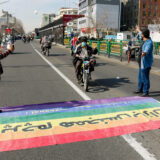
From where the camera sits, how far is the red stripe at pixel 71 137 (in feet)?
12.4

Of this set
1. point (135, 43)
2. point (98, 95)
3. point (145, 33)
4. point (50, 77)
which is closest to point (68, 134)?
point (98, 95)

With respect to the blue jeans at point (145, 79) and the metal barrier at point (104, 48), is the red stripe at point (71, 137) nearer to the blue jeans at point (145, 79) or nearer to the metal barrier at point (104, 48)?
the blue jeans at point (145, 79)

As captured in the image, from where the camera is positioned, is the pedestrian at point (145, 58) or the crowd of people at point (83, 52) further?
the crowd of people at point (83, 52)

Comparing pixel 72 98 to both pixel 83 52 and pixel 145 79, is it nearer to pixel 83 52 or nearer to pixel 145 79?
pixel 83 52

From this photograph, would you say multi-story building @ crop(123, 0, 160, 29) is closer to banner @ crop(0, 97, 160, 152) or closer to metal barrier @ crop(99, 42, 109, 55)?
metal barrier @ crop(99, 42, 109, 55)

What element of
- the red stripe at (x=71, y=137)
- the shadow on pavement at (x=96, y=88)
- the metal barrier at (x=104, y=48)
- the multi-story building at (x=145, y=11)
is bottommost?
the red stripe at (x=71, y=137)

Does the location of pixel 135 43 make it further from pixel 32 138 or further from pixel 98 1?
pixel 98 1

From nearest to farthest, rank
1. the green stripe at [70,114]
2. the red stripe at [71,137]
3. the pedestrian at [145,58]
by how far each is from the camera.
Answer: the red stripe at [71,137] → the green stripe at [70,114] → the pedestrian at [145,58]

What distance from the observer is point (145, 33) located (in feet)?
20.8

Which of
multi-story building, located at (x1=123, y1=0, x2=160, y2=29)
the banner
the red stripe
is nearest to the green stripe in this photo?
the banner

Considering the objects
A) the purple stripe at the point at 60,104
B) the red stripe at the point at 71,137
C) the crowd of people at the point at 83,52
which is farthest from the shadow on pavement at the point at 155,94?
the red stripe at the point at 71,137

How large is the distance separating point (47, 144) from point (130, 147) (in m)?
1.30

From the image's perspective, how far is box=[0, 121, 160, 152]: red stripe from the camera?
12.4ft

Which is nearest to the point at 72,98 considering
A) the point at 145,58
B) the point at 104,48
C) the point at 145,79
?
the point at 145,79
